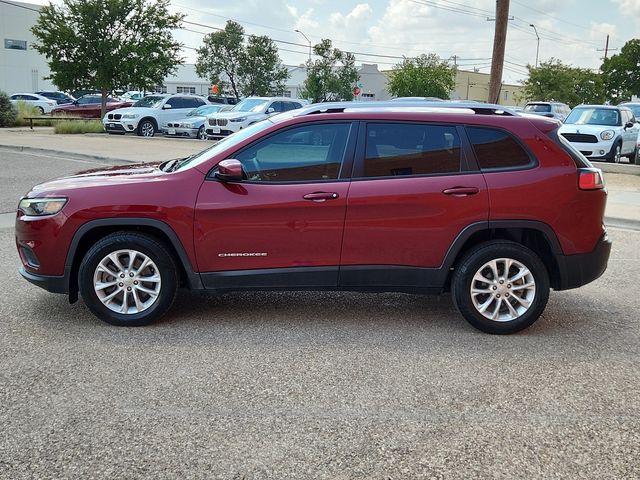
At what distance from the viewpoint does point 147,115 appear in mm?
28156

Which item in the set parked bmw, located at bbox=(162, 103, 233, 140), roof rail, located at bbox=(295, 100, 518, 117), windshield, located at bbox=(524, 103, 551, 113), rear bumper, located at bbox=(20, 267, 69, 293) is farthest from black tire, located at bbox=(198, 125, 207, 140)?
rear bumper, located at bbox=(20, 267, 69, 293)

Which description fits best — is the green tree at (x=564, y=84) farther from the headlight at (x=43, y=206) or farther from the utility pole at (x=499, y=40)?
the headlight at (x=43, y=206)

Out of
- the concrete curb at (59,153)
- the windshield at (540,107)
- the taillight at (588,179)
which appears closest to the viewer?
the taillight at (588,179)

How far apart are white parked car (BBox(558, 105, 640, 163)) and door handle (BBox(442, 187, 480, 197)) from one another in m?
15.0

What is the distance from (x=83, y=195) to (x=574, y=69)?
215ft

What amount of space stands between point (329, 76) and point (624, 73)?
93.1ft

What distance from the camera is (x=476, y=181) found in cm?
525

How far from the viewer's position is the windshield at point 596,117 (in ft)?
65.7

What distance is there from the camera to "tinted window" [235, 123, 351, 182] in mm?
5316

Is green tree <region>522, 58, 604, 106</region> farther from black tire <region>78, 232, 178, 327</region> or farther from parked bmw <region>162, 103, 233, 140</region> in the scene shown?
black tire <region>78, 232, 178, 327</region>

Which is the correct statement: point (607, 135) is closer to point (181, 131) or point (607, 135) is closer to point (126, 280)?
point (181, 131)

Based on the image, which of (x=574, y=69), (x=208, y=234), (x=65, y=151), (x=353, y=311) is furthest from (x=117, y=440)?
(x=574, y=69)

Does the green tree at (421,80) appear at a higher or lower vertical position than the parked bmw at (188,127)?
higher

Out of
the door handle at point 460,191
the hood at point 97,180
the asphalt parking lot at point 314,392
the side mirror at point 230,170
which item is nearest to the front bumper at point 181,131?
the asphalt parking lot at point 314,392
